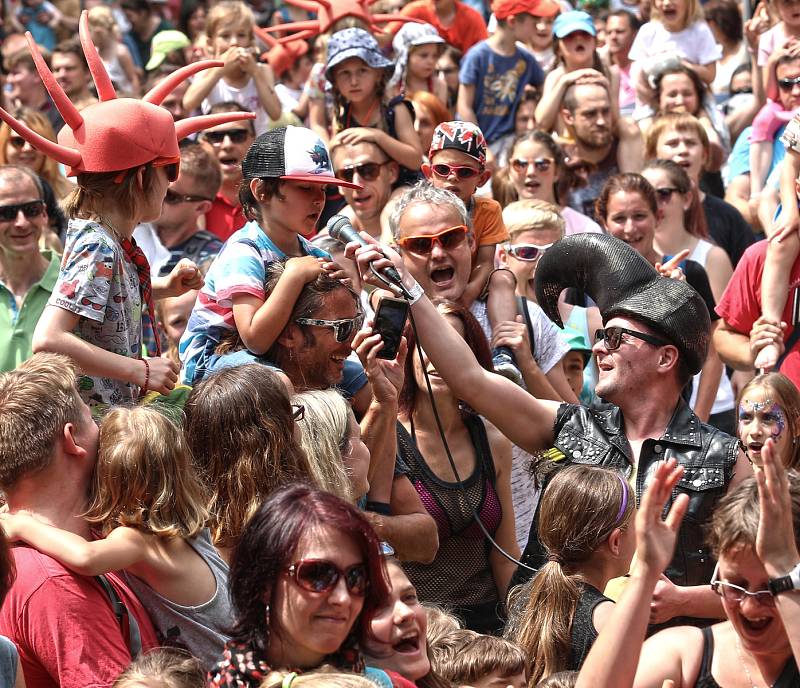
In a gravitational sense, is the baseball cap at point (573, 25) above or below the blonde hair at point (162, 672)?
below

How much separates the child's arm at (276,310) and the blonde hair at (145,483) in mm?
1022

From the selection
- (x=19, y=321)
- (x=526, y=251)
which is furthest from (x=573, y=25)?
(x=19, y=321)

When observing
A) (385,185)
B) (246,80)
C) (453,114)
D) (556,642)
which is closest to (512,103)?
(453,114)

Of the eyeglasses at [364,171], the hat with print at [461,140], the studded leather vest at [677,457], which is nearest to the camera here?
the studded leather vest at [677,457]

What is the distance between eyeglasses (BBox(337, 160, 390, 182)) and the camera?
264 inches

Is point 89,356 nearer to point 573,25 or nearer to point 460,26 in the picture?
point 573,25

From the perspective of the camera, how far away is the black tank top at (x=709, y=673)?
126 inches

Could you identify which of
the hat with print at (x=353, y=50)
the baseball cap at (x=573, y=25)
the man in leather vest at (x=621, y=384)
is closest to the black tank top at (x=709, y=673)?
the man in leather vest at (x=621, y=384)

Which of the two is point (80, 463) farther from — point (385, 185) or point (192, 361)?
point (385, 185)

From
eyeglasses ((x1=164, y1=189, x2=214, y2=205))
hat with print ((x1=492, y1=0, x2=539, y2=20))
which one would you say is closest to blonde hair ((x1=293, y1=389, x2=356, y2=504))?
eyeglasses ((x1=164, y1=189, x2=214, y2=205))

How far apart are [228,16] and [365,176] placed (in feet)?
8.65

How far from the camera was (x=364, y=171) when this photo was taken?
672 cm

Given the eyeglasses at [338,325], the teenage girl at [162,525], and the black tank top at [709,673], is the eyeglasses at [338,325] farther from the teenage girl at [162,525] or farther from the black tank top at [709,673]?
the black tank top at [709,673]

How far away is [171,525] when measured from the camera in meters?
3.31
